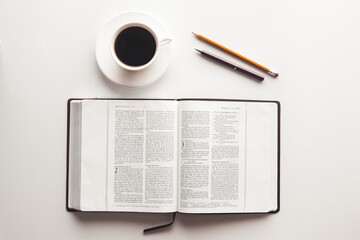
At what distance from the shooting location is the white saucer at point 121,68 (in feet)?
2.01

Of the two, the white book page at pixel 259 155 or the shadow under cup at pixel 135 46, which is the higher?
the shadow under cup at pixel 135 46

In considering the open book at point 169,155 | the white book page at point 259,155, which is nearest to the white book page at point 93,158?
the open book at point 169,155

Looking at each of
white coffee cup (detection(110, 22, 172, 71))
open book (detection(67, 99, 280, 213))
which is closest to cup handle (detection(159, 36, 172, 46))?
white coffee cup (detection(110, 22, 172, 71))

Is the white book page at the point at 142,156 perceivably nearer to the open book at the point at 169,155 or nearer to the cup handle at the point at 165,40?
the open book at the point at 169,155

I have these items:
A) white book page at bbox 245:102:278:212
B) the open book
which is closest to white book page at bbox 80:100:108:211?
the open book

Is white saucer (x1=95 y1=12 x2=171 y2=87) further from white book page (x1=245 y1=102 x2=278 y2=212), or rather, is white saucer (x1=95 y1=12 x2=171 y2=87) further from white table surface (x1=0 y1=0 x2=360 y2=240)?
white book page (x1=245 y1=102 x2=278 y2=212)

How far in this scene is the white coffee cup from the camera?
0.58 meters

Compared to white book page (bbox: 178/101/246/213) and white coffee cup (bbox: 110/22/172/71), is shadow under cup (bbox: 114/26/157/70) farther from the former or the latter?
white book page (bbox: 178/101/246/213)

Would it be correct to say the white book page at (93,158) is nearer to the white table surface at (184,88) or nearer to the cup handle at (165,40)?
the white table surface at (184,88)

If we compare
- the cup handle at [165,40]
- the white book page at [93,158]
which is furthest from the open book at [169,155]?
the cup handle at [165,40]

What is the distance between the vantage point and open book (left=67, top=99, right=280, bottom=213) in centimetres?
63

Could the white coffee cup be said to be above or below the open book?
above
